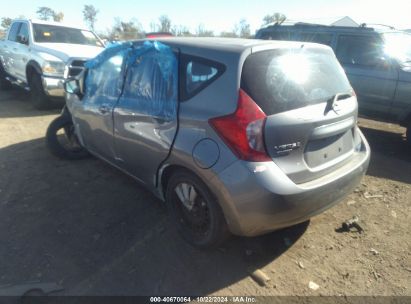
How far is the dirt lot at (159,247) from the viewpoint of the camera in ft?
8.47

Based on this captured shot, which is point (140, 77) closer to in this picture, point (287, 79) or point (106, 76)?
point (106, 76)

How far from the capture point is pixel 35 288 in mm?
2504

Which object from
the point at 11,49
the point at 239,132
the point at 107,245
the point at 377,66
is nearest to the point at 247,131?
the point at 239,132

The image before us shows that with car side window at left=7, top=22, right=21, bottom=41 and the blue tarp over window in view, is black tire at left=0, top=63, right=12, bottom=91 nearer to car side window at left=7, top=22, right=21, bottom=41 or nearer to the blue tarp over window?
car side window at left=7, top=22, right=21, bottom=41

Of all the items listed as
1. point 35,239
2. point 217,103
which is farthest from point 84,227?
point 217,103

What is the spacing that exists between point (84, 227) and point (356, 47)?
5.64 m

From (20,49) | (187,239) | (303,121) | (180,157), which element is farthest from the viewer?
(20,49)

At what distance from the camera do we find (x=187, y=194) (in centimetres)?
287

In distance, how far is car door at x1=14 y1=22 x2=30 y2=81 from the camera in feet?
26.2

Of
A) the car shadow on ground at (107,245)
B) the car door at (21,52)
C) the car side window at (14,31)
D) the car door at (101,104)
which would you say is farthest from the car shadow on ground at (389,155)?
the car side window at (14,31)

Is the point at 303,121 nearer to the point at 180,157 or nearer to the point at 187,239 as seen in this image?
the point at 180,157

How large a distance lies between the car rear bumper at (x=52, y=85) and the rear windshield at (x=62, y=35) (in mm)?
1386

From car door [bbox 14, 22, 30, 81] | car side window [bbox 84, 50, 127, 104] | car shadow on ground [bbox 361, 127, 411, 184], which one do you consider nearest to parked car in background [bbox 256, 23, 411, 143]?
car shadow on ground [bbox 361, 127, 411, 184]

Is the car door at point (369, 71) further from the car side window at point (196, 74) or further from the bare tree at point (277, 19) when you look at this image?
the car side window at point (196, 74)
